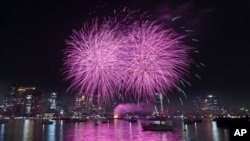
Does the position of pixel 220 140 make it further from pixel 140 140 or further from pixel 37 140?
pixel 37 140

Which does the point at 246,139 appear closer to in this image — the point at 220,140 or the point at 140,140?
the point at 140,140

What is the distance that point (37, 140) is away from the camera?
7188 cm

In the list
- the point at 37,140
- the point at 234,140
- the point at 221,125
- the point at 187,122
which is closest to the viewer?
the point at 234,140

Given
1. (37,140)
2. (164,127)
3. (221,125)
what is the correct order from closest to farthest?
(37,140) < (164,127) < (221,125)

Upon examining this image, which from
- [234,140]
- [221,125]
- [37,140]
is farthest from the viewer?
[221,125]

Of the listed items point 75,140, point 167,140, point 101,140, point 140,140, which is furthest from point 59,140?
point 167,140

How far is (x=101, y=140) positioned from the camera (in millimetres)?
67562

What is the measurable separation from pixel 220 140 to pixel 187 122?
4497 inches

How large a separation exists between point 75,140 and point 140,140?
50.1 feet

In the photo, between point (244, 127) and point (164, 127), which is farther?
point (164, 127)

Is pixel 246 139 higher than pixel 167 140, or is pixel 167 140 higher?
pixel 246 139

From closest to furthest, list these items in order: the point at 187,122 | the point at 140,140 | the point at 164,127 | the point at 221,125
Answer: the point at 140,140, the point at 164,127, the point at 221,125, the point at 187,122

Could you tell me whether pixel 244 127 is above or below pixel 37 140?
above

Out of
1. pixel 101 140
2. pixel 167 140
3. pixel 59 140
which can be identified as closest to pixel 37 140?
pixel 59 140
